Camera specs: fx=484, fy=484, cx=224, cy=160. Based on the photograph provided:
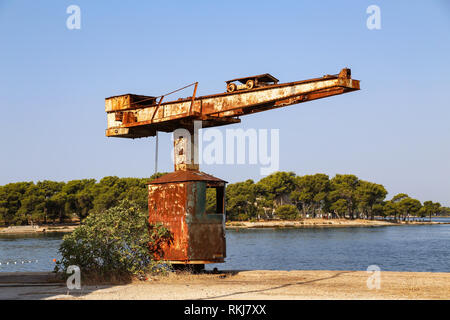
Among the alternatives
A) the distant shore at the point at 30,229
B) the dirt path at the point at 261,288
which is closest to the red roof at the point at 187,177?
the dirt path at the point at 261,288

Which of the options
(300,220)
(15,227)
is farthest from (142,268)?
(300,220)

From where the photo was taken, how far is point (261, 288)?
45.1 ft

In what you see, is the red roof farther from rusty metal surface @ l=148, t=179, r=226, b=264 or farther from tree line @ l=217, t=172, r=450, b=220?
tree line @ l=217, t=172, r=450, b=220

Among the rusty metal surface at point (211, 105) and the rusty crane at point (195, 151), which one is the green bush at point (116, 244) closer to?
Result: the rusty crane at point (195, 151)

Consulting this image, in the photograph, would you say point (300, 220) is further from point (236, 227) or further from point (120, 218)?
point (120, 218)

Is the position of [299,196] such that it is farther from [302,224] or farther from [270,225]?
[270,225]

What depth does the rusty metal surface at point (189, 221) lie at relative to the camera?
16922 mm

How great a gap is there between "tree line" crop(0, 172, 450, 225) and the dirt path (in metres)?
92.5

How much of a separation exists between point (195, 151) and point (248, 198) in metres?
118

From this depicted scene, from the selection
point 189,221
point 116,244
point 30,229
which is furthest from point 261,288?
point 30,229

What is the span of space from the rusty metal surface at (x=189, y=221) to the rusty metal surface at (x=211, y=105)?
238cm

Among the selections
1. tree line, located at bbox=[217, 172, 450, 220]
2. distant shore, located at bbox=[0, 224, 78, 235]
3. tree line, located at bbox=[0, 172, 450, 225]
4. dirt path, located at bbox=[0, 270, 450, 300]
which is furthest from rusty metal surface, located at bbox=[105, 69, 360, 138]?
tree line, located at bbox=[217, 172, 450, 220]

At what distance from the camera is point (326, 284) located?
14.7 metres

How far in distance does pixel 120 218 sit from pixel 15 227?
103m
